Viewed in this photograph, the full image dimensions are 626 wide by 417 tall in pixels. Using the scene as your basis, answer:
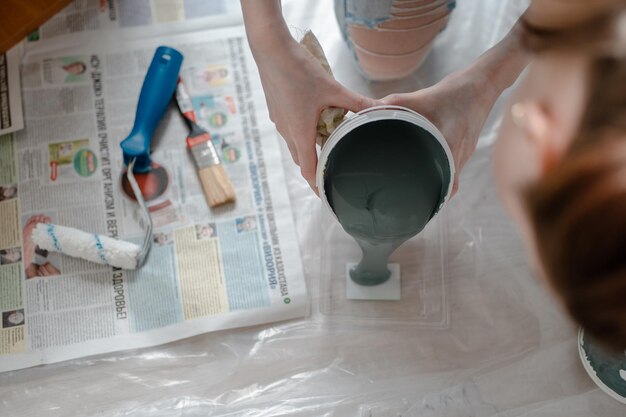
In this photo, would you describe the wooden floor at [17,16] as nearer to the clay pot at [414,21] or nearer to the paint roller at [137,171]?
the paint roller at [137,171]

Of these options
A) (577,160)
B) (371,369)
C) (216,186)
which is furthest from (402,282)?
(577,160)

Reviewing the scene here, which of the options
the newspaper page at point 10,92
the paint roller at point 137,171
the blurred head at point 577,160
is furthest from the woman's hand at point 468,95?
the newspaper page at point 10,92

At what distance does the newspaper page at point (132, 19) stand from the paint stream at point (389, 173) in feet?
1.42

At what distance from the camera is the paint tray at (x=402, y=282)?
739mm

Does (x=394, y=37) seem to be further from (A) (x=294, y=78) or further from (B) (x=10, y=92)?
(B) (x=10, y=92)

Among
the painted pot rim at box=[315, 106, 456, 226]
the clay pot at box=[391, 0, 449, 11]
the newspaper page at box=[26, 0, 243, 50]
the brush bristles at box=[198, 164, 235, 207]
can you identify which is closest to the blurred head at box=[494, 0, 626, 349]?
the painted pot rim at box=[315, 106, 456, 226]

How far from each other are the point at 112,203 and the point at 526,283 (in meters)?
0.53

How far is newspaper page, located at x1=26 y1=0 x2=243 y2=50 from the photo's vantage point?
2.80 ft

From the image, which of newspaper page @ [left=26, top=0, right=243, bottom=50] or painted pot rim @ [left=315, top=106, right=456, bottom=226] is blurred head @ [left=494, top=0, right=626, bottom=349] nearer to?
painted pot rim @ [left=315, top=106, right=456, bottom=226]

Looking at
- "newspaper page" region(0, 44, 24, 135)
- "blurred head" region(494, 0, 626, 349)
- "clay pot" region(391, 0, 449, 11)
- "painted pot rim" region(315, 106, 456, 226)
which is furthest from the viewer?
"newspaper page" region(0, 44, 24, 135)

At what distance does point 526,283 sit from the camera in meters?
0.75

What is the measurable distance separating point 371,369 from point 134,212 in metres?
0.35

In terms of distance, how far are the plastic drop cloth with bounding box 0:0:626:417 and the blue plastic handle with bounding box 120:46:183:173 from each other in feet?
0.80

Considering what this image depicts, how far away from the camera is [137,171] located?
2.60 feet
